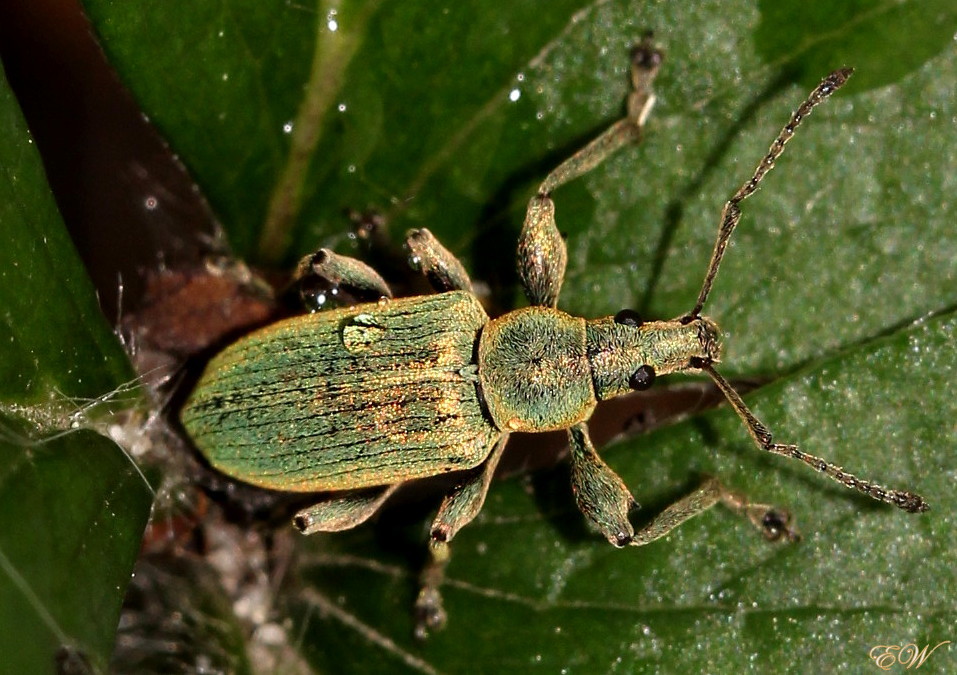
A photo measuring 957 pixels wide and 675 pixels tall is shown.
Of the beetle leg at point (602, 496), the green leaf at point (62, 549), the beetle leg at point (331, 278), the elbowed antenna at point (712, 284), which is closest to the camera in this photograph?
the green leaf at point (62, 549)

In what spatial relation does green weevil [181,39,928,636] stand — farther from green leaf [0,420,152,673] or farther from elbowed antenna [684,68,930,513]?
green leaf [0,420,152,673]

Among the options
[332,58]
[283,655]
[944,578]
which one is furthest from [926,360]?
[283,655]

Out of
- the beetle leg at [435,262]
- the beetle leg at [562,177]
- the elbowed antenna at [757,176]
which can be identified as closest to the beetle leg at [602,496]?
the beetle leg at [562,177]

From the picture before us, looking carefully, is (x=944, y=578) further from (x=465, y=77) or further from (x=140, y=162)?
(x=140, y=162)

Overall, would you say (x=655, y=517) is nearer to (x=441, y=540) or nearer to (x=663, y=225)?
(x=441, y=540)

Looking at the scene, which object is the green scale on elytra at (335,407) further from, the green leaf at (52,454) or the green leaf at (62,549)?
the green leaf at (62,549)

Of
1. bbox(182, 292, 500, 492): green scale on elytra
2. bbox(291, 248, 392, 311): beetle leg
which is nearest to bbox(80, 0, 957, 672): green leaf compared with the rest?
bbox(291, 248, 392, 311): beetle leg
